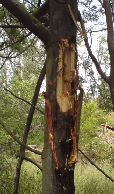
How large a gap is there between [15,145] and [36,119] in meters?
1.84

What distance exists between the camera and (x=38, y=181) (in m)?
6.04

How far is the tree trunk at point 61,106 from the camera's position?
5.24ft

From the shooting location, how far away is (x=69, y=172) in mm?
1604

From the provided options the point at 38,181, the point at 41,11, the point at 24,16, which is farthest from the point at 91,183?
the point at 24,16

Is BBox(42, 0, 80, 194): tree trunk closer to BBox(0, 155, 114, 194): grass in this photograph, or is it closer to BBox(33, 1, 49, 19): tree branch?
BBox(33, 1, 49, 19): tree branch

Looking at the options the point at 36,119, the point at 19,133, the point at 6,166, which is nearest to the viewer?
the point at 6,166

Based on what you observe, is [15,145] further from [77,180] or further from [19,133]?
[77,180]

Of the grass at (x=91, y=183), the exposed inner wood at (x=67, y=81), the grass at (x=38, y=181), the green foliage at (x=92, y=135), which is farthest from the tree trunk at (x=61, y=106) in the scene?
the green foliage at (x=92, y=135)

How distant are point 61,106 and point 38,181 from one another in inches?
180

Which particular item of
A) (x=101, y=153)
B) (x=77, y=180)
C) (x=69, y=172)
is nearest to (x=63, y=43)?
(x=69, y=172)

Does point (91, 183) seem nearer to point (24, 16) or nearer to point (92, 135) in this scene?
point (92, 135)

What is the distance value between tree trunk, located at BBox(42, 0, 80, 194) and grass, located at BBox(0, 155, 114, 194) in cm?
406

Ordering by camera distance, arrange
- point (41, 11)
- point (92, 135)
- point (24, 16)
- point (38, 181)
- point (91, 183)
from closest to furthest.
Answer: point (24, 16) < point (41, 11) < point (38, 181) < point (91, 183) < point (92, 135)

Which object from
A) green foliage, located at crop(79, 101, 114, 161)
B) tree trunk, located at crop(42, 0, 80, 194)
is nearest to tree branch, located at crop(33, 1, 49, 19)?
tree trunk, located at crop(42, 0, 80, 194)
